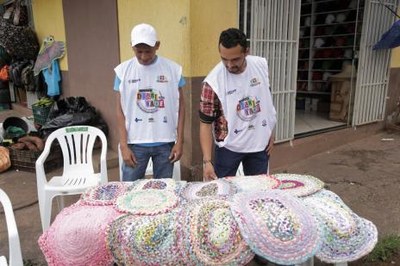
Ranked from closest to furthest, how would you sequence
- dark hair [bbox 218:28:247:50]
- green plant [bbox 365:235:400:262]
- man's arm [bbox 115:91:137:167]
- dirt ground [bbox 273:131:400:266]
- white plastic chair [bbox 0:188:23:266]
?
white plastic chair [bbox 0:188:23:266]
dark hair [bbox 218:28:247:50]
man's arm [bbox 115:91:137:167]
green plant [bbox 365:235:400:262]
dirt ground [bbox 273:131:400:266]

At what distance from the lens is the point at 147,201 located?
1.64m

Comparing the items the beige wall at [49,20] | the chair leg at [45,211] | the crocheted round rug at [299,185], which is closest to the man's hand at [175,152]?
the crocheted round rug at [299,185]

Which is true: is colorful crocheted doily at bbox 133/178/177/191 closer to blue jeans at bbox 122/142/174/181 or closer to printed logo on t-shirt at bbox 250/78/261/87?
blue jeans at bbox 122/142/174/181

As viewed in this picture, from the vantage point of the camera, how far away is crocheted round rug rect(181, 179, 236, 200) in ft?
5.61

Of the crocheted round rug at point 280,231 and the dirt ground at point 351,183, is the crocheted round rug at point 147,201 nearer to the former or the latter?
the crocheted round rug at point 280,231

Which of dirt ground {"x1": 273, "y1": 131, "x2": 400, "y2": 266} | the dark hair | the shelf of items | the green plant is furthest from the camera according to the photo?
the shelf of items

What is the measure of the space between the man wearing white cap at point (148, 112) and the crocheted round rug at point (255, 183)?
76 cm

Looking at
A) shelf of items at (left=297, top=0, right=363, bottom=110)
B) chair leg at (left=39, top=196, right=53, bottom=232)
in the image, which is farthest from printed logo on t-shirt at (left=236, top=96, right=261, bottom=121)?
shelf of items at (left=297, top=0, right=363, bottom=110)

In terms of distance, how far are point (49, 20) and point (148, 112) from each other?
4947 mm

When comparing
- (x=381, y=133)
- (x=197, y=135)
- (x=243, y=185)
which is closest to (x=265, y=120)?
(x=243, y=185)

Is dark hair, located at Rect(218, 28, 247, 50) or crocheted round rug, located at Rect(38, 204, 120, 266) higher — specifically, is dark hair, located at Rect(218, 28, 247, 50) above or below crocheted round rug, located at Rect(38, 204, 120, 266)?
above

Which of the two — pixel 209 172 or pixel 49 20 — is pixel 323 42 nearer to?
pixel 49 20

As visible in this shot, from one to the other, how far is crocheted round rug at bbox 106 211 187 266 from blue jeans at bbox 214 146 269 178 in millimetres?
905

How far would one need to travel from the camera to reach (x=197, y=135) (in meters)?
3.73
